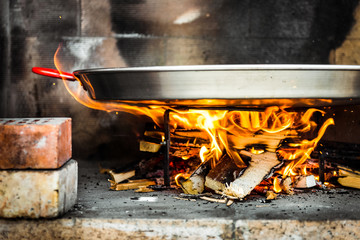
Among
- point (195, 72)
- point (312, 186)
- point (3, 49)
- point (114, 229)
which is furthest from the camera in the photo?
point (3, 49)

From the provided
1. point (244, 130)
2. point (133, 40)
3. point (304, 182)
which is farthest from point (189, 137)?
point (133, 40)

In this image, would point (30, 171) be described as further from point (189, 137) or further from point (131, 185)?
point (189, 137)

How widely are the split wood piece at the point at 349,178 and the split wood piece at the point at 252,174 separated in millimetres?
340

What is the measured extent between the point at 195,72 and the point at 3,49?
1645 millimetres

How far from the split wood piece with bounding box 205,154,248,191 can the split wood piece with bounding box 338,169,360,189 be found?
1.62 ft

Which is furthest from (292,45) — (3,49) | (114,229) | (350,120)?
(3,49)

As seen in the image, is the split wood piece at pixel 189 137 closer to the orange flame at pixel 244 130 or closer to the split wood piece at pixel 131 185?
the orange flame at pixel 244 130

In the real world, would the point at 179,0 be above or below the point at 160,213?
above

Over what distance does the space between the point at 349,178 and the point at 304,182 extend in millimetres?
217

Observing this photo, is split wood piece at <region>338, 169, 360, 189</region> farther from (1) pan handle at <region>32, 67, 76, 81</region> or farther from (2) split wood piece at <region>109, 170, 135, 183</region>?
(1) pan handle at <region>32, 67, 76, 81</region>

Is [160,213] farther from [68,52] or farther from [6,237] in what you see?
[68,52]

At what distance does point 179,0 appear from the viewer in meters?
1.98

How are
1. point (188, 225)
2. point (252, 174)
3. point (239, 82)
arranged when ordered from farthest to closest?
point (252, 174), point (188, 225), point (239, 82)

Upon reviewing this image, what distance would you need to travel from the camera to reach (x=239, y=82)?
0.81 metres
